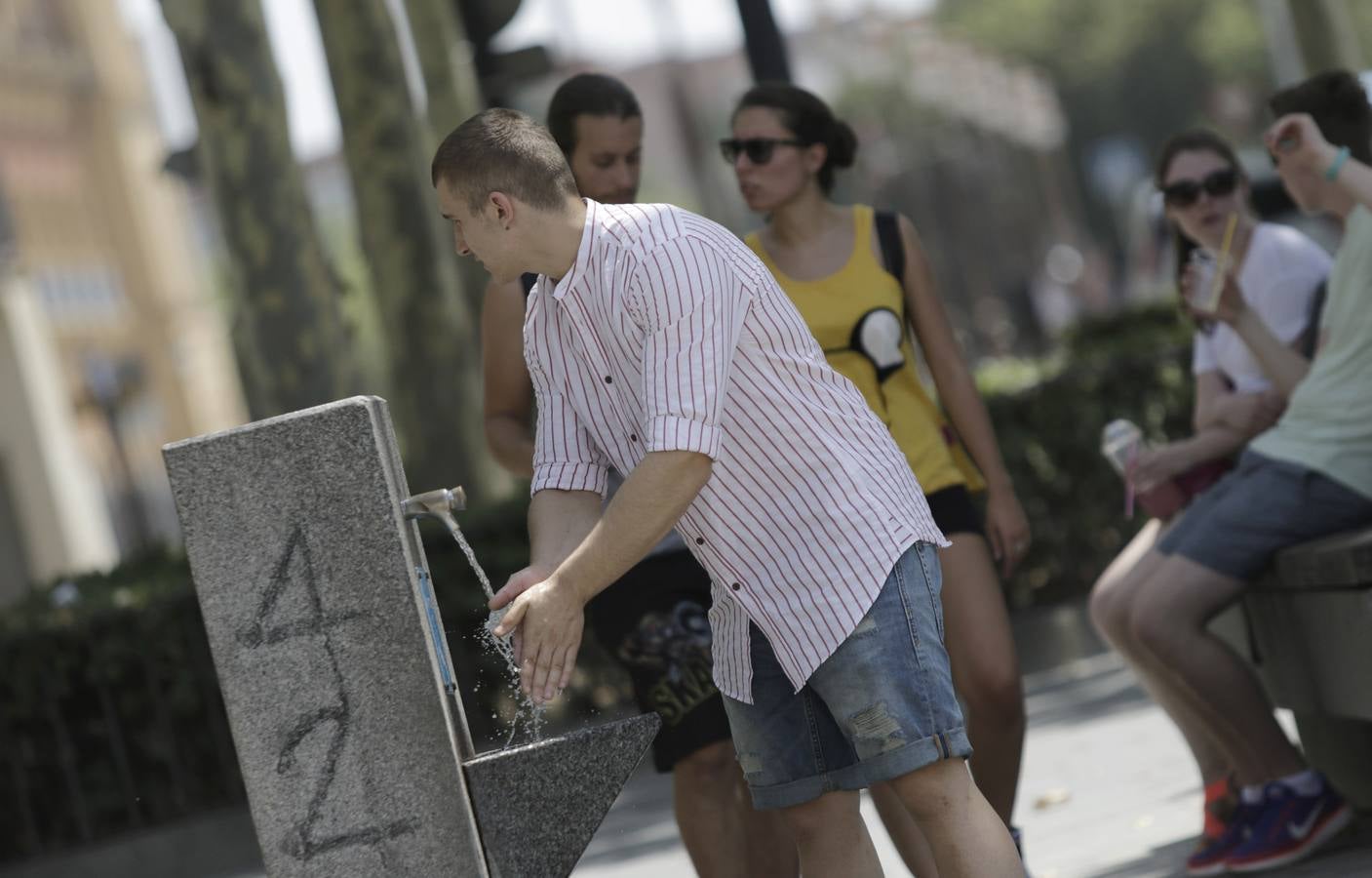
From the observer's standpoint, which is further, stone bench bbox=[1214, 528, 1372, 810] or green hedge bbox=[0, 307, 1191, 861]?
green hedge bbox=[0, 307, 1191, 861]

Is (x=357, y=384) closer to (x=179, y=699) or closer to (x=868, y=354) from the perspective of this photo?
(x=179, y=699)

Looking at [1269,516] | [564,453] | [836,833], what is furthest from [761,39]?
[836,833]

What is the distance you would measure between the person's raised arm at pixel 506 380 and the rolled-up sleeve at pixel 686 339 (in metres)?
1.51

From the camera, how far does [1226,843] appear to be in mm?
5609

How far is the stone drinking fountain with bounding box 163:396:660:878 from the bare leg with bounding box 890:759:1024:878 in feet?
1.83

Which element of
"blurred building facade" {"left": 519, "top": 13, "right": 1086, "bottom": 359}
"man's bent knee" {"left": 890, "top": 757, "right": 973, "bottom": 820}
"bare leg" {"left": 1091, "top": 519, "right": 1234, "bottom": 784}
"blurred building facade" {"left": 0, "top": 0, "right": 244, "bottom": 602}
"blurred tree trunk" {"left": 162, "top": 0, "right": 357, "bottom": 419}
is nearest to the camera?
"man's bent knee" {"left": 890, "top": 757, "right": 973, "bottom": 820}

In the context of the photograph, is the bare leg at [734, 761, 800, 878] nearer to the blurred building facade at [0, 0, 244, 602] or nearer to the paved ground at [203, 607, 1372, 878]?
the paved ground at [203, 607, 1372, 878]

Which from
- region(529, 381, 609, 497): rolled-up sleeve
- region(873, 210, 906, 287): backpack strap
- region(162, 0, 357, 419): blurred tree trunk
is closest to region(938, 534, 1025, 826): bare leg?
region(873, 210, 906, 287): backpack strap

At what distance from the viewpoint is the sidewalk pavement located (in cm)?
609

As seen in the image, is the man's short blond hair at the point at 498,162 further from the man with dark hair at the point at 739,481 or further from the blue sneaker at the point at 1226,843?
the blue sneaker at the point at 1226,843

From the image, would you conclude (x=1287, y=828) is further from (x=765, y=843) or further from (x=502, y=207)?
(x=502, y=207)

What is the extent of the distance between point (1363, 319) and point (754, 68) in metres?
3.90

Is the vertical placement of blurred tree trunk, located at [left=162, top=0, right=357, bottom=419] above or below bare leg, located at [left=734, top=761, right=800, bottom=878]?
above

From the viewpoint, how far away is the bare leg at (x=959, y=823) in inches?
151
